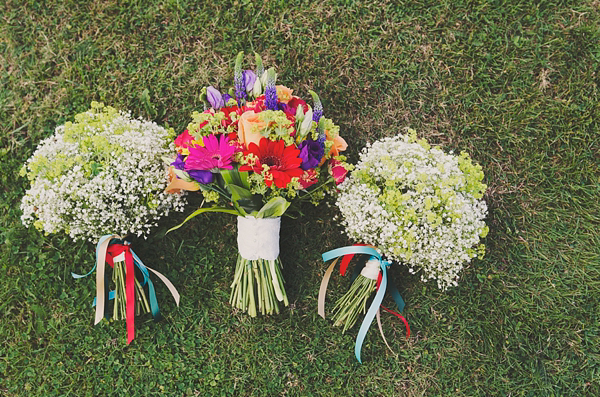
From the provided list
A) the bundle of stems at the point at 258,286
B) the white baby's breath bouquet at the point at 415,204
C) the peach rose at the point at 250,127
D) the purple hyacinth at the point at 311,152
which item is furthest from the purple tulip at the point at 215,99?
the bundle of stems at the point at 258,286

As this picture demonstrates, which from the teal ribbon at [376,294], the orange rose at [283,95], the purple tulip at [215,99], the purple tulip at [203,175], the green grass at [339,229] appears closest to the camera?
the purple tulip at [203,175]

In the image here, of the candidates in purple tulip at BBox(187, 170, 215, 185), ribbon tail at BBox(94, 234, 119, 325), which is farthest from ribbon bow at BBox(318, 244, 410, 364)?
ribbon tail at BBox(94, 234, 119, 325)

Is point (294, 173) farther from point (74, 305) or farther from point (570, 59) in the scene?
point (570, 59)

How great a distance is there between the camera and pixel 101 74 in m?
2.88

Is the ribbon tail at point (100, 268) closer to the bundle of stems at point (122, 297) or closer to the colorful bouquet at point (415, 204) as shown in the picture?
the bundle of stems at point (122, 297)

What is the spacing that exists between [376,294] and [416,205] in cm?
65

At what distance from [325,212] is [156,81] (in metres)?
1.40

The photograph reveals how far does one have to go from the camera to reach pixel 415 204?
2.28 meters

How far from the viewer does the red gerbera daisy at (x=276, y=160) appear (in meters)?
1.99

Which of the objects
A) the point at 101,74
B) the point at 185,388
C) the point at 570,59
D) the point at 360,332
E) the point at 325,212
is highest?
the point at 101,74

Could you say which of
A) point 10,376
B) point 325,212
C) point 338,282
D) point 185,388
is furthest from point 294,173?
point 10,376

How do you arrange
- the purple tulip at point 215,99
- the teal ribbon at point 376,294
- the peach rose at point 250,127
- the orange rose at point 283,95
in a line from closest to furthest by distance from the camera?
the peach rose at point 250,127 → the orange rose at point 283,95 → the purple tulip at point 215,99 → the teal ribbon at point 376,294

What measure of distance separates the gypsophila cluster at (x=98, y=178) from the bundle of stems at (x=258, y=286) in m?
0.62

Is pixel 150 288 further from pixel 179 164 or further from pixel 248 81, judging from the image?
pixel 248 81
